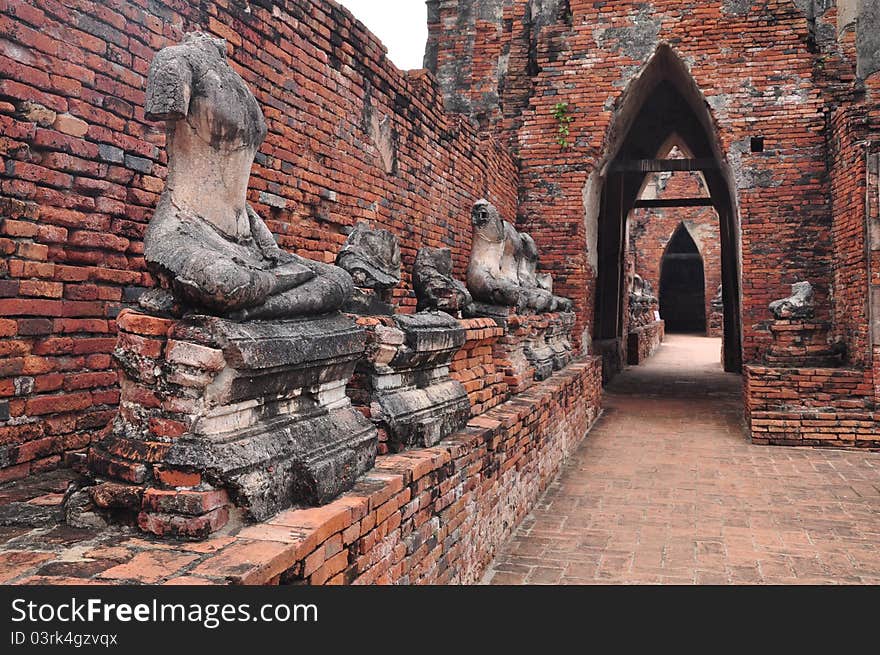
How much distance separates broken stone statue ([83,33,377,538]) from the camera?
2.22 metres

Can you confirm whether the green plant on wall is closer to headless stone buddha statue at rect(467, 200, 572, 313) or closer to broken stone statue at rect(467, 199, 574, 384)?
broken stone statue at rect(467, 199, 574, 384)

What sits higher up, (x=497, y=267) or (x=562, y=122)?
(x=562, y=122)

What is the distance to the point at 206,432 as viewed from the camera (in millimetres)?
2232

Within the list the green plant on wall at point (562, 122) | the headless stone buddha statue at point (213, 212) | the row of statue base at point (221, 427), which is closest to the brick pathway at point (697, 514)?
the row of statue base at point (221, 427)

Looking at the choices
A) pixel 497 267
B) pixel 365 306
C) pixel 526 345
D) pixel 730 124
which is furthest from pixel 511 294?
pixel 730 124

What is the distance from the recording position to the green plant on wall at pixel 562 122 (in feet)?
32.5

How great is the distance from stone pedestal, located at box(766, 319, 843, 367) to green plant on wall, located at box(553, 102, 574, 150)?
3.77 meters

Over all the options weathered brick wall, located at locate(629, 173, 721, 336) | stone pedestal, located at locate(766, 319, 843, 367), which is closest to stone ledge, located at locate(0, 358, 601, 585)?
stone pedestal, located at locate(766, 319, 843, 367)

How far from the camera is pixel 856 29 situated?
888 centimetres

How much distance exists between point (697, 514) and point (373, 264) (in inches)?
110

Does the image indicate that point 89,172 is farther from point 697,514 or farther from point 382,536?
point 697,514

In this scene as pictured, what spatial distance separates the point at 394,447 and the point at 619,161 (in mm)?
9297

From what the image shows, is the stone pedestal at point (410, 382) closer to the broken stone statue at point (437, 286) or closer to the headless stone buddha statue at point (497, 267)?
the broken stone statue at point (437, 286)

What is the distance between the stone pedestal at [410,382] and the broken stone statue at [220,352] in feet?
1.00
